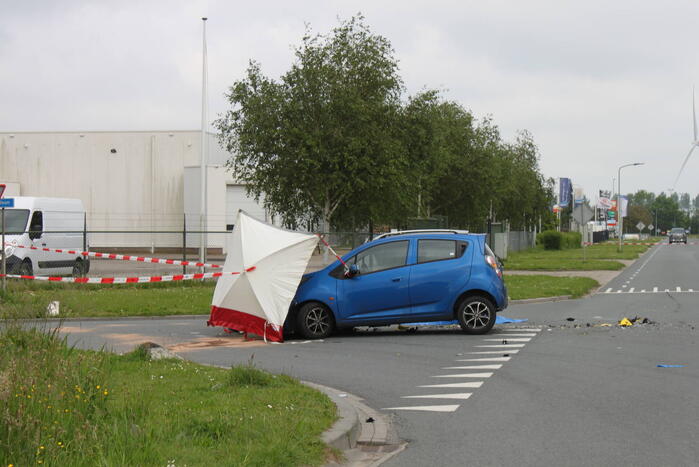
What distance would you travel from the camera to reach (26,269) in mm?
25844

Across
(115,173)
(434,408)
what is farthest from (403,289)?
(115,173)

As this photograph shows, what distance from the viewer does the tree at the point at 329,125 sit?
29078 millimetres

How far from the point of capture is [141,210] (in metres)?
49.5

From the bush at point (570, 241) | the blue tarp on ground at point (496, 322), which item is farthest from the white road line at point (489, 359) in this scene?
the bush at point (570, 241)

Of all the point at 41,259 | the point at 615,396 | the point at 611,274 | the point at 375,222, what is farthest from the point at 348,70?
the point at 615,396

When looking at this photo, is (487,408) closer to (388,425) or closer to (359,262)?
(388,425)

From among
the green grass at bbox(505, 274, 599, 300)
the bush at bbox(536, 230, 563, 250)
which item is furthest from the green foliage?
the bush at bbox(536, 230, 563, 250)

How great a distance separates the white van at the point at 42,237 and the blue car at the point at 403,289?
43.3 ft

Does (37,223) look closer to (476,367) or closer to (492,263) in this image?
(492,263)

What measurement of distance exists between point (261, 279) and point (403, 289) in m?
2.37

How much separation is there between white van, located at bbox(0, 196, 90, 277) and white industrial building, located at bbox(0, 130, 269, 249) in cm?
2024

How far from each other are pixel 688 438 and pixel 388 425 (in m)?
2.54

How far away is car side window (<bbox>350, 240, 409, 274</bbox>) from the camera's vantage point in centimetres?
1501

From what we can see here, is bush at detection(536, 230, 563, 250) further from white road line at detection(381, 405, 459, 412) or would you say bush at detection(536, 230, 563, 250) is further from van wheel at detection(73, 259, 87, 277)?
white road line at detection(381, 405, 459, 412)
